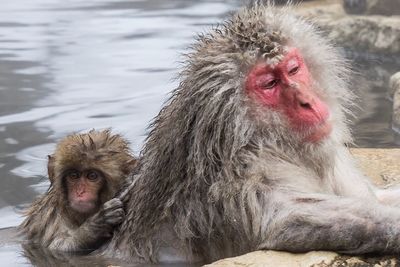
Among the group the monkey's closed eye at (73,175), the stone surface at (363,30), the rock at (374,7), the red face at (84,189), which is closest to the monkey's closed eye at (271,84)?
the red face at (84,189)

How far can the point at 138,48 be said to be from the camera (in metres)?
12.4

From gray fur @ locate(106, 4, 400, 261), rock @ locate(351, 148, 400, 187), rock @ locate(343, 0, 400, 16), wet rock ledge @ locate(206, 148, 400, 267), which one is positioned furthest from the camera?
rock @ locate(343, 0, 400, 16)

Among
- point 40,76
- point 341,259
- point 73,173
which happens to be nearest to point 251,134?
point 341,259

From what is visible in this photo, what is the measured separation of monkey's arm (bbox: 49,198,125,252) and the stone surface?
6.49m

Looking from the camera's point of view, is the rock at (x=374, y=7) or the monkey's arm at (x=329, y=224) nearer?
the monkey's arm at (x=329, y=224)

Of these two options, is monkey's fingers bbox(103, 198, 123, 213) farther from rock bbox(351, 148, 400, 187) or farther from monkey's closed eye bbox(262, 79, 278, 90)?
rock bbox(351, 148, 400, 187)

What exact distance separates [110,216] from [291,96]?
1.17 metres

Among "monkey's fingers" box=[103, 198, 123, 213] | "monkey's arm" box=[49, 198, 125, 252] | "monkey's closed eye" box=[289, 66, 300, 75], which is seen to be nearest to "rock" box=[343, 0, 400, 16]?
"monkey's arm" box=[49, 198, 125, 252]

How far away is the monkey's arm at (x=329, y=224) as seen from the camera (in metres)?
4.18

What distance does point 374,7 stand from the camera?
1262 centimetres

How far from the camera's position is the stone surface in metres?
11.8

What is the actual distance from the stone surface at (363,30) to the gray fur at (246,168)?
688cm

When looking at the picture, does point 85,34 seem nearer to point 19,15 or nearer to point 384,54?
point 19,15

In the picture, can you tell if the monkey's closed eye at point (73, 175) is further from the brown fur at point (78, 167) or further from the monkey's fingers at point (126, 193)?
the monkey's fingers at point (126, 193)
